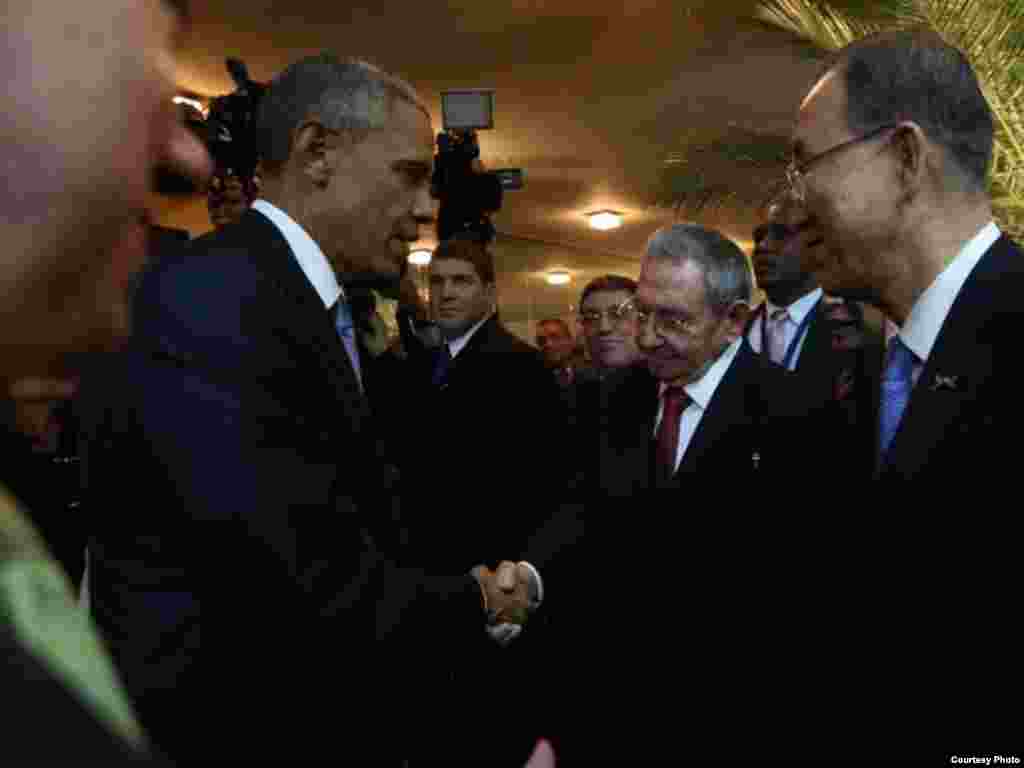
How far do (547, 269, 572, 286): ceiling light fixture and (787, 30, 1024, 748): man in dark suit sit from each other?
1374 cm

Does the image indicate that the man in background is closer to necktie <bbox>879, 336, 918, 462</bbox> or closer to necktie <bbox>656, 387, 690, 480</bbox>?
necktie <bbox>656, 387, 690, 480</bbox>

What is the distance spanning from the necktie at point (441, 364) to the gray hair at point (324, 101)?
1.92 m

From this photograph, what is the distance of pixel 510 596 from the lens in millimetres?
2488

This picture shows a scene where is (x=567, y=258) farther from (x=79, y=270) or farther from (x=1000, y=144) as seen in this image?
(x=79, y=270)

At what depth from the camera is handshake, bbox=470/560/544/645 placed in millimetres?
2403

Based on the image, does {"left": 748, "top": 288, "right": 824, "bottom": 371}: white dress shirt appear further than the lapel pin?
Yes

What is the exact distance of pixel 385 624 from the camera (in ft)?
5.44

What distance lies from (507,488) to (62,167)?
10.8ft

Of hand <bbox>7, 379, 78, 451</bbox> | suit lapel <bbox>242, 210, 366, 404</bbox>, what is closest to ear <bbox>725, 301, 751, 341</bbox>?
suit lapel <bbox>242, 210, 366, 404</bbox>

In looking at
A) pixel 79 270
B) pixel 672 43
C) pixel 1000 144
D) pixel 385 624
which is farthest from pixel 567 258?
pixel 79 270

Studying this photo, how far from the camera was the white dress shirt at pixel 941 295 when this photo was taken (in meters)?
1.63

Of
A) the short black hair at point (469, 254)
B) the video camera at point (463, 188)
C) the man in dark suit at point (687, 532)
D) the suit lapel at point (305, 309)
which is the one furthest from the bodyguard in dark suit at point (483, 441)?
the suit lapel at point (305, 309)

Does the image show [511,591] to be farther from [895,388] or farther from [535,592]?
[895,388]

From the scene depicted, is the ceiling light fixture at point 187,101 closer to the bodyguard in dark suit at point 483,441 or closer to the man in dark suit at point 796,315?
the bodyguard in dark suit at point 483,441
